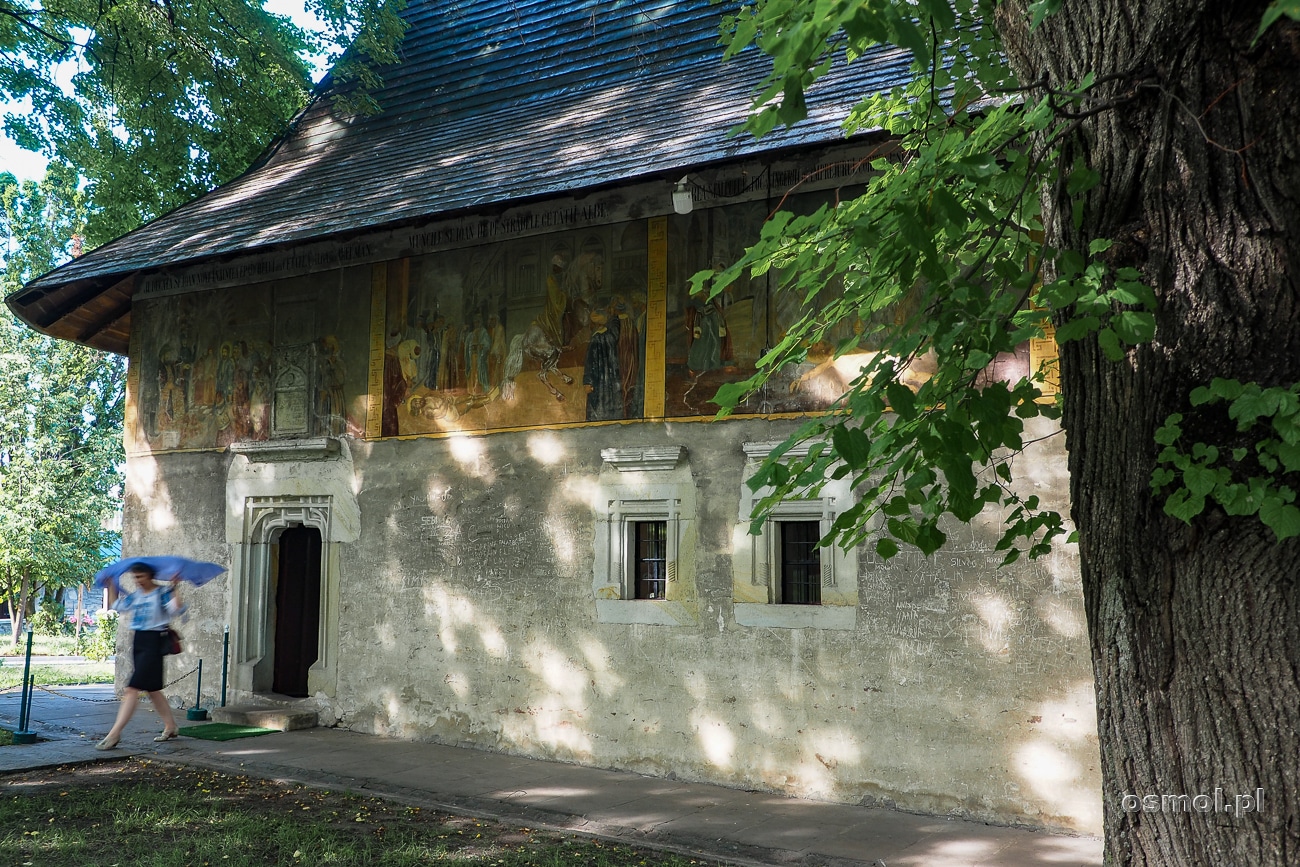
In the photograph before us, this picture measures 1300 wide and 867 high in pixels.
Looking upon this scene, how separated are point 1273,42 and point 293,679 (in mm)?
11341

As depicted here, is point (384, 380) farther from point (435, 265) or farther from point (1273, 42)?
point (1273, 42)

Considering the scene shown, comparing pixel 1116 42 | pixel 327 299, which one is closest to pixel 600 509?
pixel 327 299

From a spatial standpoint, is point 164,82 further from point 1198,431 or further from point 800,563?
point 1198,431

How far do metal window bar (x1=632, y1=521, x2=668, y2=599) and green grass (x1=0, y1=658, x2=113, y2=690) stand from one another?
32.5 ft

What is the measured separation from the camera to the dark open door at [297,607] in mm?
11938

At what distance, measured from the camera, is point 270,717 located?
35.4 ft

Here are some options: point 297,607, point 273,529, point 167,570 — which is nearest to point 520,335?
point 273,529

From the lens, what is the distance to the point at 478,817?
7434 millimetres

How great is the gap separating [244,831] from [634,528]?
3966mm

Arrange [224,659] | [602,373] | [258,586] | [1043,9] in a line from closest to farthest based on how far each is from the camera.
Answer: [1043,9] → [602,373] → [224,659] → [258,586]

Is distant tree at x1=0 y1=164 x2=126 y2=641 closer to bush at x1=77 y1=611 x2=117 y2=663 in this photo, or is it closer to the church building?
bush at x1=77 y1=611 x2=117 y2=663

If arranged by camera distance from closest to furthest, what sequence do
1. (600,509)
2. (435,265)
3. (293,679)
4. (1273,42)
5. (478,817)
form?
(1273,42), (478,817), (600,509), (435,265), (293,679)

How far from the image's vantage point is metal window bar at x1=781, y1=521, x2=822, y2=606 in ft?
28.6

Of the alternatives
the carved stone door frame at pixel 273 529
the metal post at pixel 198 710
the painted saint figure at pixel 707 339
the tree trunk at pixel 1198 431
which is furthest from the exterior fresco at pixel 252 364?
the tree trunk at pixel 1198 431
